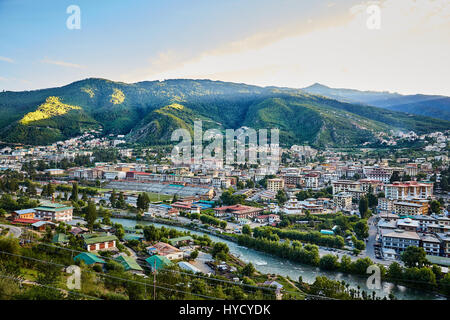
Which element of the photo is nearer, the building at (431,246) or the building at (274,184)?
the building at (431,246)

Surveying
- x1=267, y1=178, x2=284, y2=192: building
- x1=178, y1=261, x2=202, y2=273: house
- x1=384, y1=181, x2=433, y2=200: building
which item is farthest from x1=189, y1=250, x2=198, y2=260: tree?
x1=267, y1=178, x2=284, y2=192: building

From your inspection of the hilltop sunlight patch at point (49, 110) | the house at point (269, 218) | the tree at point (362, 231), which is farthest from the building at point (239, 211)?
the hilltop sunlight patch at point (49, 110)

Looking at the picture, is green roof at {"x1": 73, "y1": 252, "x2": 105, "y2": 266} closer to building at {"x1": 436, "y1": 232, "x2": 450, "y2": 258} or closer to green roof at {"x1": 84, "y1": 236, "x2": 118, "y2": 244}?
green roof at {"x1": 84, "y1": 236, "x2": 118, "y2": 244}

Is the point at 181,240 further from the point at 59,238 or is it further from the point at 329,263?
the point at 329,263

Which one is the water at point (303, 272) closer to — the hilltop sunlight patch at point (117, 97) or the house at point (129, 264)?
the house at point (129, 264)

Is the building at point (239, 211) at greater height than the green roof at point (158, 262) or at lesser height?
lesser

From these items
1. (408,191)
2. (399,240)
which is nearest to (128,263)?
(399,240)

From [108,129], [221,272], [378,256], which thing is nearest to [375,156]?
[378,256]
